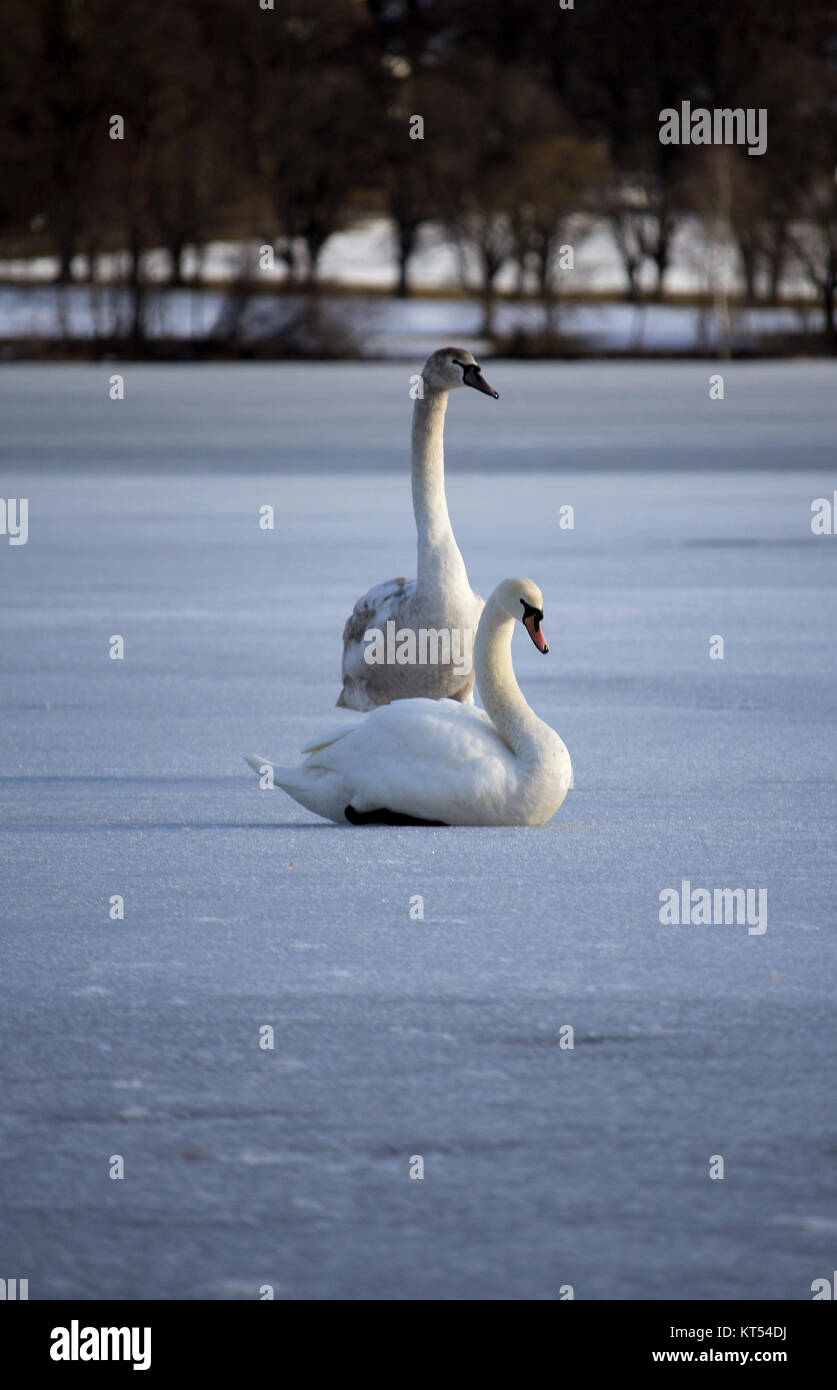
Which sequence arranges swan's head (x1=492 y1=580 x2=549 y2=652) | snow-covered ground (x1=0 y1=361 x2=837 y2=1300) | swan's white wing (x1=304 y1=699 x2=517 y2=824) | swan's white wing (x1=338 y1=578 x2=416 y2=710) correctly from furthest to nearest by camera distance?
swan's white wing (x1=338 y1=578 x2=416 y2=710) < swan's head (x1=492 y1=580 x2=549 y2=652) < swan's white wing (x1=304 y1=699 x2=517 y2=824) < snow-covered ground (x1=0 y1=361 x2=837 y2=1300)

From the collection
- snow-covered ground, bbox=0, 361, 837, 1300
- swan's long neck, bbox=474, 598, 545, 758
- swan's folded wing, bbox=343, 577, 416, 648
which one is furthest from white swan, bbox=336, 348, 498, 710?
swan's long neck, bbox=474, 598, 545, 758

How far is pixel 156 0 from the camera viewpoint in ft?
200

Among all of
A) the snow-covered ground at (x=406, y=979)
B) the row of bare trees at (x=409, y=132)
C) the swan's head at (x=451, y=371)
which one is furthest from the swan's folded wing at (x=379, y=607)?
the row of bare trees at (x=409, y=132)

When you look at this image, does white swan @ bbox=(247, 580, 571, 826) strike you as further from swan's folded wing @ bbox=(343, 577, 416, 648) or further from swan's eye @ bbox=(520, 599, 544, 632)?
swan's folded wing @ bbox=(343, 577, 416, 648)

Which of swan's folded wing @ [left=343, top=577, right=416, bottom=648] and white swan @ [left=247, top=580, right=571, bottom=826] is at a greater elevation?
swan's folded wing @ [left=343, top=577, right=416, bottom=648]

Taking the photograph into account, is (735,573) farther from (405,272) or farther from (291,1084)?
(405,272)

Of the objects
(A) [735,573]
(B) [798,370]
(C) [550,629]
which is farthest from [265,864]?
(B) [798,370]

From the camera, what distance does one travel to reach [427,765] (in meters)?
4.90

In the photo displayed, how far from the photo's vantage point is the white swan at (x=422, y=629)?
6.19 metres

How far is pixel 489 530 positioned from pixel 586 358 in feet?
113

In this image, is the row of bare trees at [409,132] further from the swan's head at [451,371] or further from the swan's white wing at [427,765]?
the swan's white wing at [427,765]

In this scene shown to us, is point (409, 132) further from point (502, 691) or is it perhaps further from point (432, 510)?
point (502, 691)

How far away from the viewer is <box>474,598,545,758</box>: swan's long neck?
A: 4.92 meters

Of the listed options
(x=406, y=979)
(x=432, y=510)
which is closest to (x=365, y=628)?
(x=432, y=510)
